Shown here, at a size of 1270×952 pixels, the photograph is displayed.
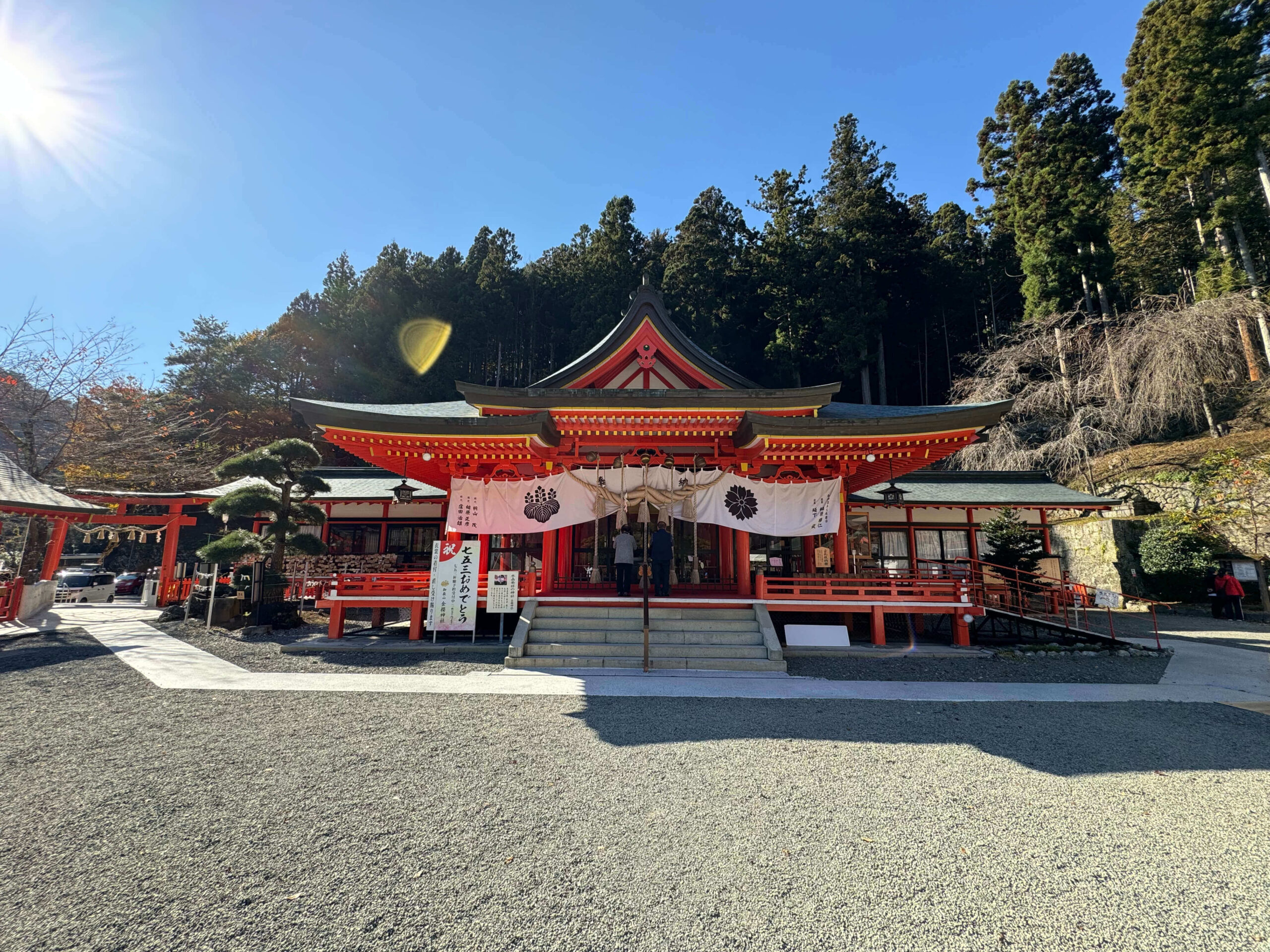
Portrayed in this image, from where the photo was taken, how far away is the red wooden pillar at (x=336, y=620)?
10.3 meters

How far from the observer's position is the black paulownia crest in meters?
10.3

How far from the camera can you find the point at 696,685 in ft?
24.1

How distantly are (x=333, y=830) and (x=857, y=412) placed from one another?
11669mm

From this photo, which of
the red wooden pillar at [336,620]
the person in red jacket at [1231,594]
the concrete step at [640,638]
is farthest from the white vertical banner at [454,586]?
the person in red jacket at [1231,594]

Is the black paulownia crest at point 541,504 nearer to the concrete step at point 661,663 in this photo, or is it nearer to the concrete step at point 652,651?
the concrete step at point 652,651

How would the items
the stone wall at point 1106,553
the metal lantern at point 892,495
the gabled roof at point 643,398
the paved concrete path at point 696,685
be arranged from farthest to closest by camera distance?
the stone wall at point 1106,553
the metal lantern at point 892,495
the gabled roof at point 643,398
the paved concrete path at point 696,685

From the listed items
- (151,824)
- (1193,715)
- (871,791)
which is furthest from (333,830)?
(1193,715)

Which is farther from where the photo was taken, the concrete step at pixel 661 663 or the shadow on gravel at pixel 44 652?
the concrete step at pixel 661 663

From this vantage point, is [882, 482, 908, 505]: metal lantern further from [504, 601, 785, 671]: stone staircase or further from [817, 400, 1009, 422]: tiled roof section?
[504, 601, 785, 671]: stone staircase

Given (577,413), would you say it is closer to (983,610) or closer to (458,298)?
(983,610)

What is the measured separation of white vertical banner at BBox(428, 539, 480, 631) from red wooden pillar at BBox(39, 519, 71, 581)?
41.9 feet

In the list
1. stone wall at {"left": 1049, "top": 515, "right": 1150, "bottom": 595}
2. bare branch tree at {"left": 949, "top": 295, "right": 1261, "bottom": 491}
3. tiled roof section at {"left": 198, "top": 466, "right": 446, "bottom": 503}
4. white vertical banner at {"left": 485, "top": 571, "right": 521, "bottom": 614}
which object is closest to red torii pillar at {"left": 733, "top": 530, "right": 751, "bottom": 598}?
white vertical banner at {"left": 485, "top": 571, "right": 521, "bottom": 614}

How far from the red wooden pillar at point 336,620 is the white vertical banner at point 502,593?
3181mm

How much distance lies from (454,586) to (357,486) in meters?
10.7
